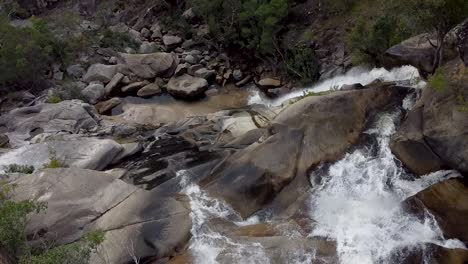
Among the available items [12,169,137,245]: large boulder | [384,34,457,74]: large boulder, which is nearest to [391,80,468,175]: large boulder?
[384,34,457,74]: large boulder

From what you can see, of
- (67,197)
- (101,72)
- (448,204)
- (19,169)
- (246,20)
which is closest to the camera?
(448,204)

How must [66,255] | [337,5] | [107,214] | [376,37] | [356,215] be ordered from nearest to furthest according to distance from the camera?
[66,255] → [356,215] → [107,214] → [376,37] → [337,5]

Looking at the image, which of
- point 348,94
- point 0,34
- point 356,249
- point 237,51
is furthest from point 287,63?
point 0,34

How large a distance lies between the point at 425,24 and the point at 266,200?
1062cm

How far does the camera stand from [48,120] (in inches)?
1148

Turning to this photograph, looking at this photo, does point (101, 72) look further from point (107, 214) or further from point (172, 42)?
point (107, 214)

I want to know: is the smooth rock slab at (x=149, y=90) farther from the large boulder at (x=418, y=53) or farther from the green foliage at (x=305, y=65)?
the large boulder at (x=418, y=53)

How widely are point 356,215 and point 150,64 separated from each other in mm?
28002

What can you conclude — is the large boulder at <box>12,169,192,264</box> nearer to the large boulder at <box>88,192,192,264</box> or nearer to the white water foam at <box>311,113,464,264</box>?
the large boulder at <box>88,192,192,264</box>

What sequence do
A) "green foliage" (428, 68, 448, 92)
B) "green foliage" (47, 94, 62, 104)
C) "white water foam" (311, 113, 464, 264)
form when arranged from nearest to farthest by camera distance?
"white water foam" (311, 113, 464, 264) → "green foliage" (428, 68, 448, 92) → "green foliage" (47, 94, 62, 104)

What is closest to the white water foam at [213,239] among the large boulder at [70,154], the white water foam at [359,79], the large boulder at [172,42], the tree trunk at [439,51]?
the large boulder at [70,154]

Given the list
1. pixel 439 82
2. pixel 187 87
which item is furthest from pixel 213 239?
pixel 187 87

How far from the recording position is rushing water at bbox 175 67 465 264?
13.8 m

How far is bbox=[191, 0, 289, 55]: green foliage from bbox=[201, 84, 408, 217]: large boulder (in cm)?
→ 1571
